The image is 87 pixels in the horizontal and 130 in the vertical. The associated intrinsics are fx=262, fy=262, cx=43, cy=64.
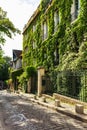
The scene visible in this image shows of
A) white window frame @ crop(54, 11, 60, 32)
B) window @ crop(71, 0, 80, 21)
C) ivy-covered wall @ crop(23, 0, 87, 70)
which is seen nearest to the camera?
ivy-covered wall @ crop(23, 0, 87, 70)

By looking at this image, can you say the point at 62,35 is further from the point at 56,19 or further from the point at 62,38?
the point at 56,19

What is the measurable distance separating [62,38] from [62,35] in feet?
1.13

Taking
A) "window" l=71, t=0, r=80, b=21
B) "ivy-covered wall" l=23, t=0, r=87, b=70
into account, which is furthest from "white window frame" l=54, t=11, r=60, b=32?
"window" l=71, t=0, r=80, b=21

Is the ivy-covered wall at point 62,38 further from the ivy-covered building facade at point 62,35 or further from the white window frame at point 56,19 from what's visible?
the white window frame at point 56,19

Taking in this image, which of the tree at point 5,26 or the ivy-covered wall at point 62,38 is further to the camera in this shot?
the tree at point 5,26

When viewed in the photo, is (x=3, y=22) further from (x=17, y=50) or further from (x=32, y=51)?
(x=17, y=50)

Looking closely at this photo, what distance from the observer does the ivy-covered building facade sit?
1814 centimetres

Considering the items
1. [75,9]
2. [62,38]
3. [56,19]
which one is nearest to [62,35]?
[62,38]

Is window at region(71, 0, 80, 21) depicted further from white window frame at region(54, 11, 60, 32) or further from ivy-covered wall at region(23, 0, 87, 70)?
white window frame at region(54, 11, 60, 32)

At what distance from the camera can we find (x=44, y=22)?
96.8 ft

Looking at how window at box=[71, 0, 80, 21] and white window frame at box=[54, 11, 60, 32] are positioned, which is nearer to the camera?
window at box=[71, 0, 80, 21]

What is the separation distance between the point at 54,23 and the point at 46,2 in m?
4.35

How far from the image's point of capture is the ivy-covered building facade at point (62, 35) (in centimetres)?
1814

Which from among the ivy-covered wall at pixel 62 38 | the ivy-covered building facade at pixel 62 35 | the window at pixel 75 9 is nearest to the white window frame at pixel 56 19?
the ivy-covered building facade at pixel 62 35
